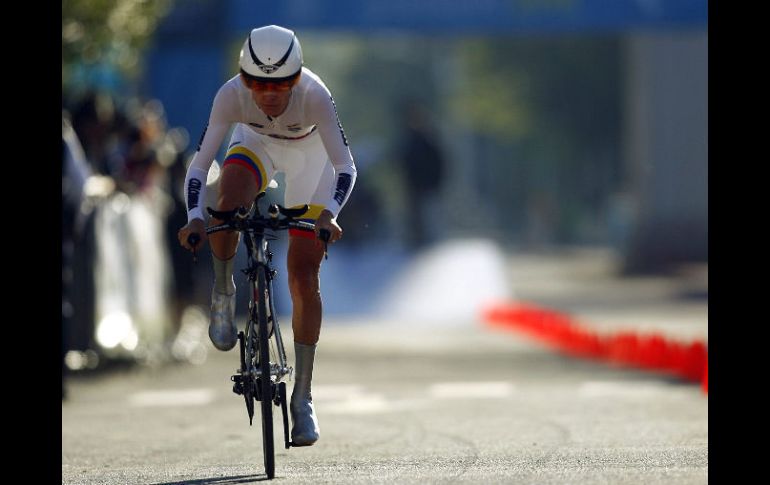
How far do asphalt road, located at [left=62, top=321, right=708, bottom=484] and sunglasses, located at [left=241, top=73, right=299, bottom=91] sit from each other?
5.51 ft

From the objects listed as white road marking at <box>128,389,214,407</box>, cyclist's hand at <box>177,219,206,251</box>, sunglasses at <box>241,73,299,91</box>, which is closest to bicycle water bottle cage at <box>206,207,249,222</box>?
cyclist's hand at <box>177,219,206,251</box>

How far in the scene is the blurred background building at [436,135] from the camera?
56.3 feet

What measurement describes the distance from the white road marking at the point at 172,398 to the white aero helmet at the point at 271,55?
575 cm

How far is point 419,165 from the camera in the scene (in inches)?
1192

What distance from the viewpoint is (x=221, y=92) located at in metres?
8.98

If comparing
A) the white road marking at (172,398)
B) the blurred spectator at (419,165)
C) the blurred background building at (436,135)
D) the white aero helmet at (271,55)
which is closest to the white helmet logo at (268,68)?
the white aero helmet at (271,55)

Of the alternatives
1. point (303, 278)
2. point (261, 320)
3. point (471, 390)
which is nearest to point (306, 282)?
point (303, 278)

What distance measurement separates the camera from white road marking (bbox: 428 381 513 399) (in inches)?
566

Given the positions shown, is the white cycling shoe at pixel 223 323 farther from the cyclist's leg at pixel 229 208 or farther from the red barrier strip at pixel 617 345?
the red barrier strip at pixel 617 345

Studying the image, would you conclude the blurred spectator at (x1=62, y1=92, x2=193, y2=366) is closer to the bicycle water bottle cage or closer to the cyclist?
the cyclist

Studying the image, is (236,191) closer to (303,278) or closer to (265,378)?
(303,278)

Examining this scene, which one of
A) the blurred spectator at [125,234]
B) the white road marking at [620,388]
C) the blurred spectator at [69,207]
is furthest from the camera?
the blurred spectator at [125,234]

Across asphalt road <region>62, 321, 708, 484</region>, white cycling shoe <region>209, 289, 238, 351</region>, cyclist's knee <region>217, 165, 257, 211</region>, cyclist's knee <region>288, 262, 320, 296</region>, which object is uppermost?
cyclist's knee <region>217, 165, 257, 211</region>
